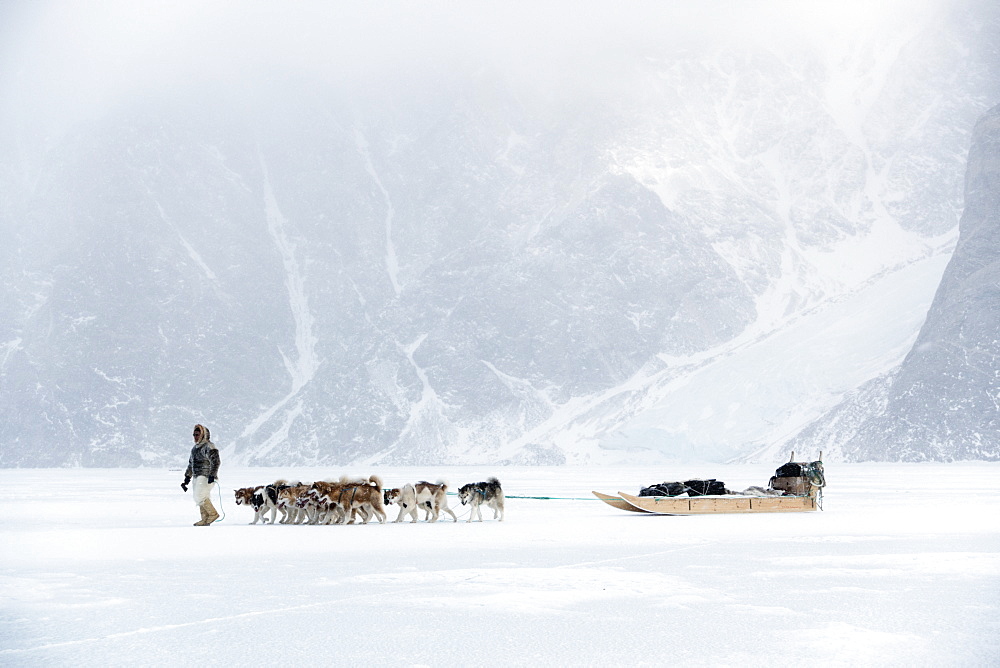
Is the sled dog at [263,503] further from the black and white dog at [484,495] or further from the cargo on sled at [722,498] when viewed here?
the cargo on sled at [722,498]

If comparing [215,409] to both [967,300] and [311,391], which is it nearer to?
[311,391]

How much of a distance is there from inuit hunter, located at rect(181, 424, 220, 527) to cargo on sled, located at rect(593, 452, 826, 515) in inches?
457

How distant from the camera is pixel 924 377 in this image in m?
118

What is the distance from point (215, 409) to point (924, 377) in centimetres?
11543

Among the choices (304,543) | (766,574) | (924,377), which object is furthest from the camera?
(924,377)

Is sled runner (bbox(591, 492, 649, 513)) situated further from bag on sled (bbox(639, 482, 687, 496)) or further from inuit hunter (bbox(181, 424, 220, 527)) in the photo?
inuit hunter (bbox(181, 424, 220, 527))

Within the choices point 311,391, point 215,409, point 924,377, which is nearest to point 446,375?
point 311,391

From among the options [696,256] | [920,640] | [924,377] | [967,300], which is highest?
[696,256]

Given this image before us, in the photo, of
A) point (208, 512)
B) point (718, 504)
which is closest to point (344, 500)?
point (208, 512)

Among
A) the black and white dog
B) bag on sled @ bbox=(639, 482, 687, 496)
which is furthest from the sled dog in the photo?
bag on sled @ bbox=(639, 482, 687, 496)

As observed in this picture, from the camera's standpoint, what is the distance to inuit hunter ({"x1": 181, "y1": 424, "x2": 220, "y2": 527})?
23.9 meters

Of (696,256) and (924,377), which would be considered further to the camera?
(696,256)

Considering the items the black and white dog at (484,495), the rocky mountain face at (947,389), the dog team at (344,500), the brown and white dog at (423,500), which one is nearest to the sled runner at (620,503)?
the black and white dog at (484,495)

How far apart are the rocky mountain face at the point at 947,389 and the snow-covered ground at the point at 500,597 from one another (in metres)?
96.4
